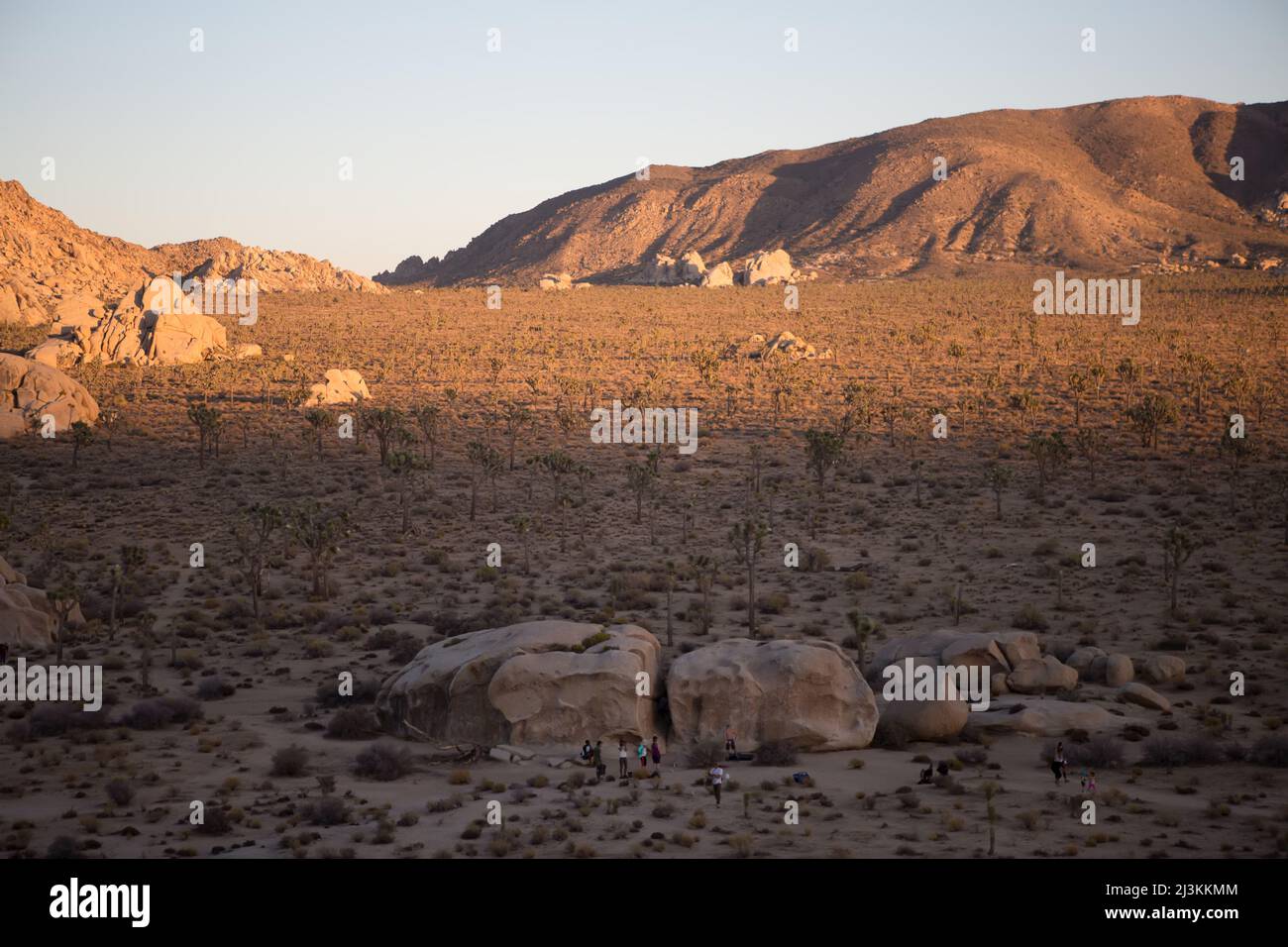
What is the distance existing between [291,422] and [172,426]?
7596 mm

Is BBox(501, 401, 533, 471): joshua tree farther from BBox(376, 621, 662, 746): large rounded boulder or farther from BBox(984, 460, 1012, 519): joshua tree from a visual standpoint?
BBox(376, 621, 662, 746): large rounded boulder

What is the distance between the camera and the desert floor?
24344 millimetres

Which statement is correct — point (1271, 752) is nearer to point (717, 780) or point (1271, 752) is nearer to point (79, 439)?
point (717, 780)

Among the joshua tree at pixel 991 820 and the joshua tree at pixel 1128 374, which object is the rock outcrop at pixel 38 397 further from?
the joshua tree at pixel 1128 374

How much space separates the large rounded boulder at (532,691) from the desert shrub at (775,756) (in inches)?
114

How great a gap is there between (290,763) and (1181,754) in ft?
68.9

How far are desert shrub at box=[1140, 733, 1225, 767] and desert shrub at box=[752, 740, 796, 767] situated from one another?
827cm

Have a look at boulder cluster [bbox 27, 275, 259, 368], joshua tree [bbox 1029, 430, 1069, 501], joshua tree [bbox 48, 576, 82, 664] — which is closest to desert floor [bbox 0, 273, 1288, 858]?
joshua tree [bbox 1029, 430, 1069, 501]

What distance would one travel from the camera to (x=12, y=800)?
2541cm

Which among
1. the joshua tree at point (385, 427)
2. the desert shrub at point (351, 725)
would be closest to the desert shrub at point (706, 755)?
the desert shrub at point (351, 725)

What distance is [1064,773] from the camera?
26734 millimetres

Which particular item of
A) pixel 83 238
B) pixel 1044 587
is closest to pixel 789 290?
pixel 1044 587

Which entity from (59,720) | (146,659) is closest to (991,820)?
(59,720)

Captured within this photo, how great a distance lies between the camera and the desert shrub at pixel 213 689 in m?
34.8
